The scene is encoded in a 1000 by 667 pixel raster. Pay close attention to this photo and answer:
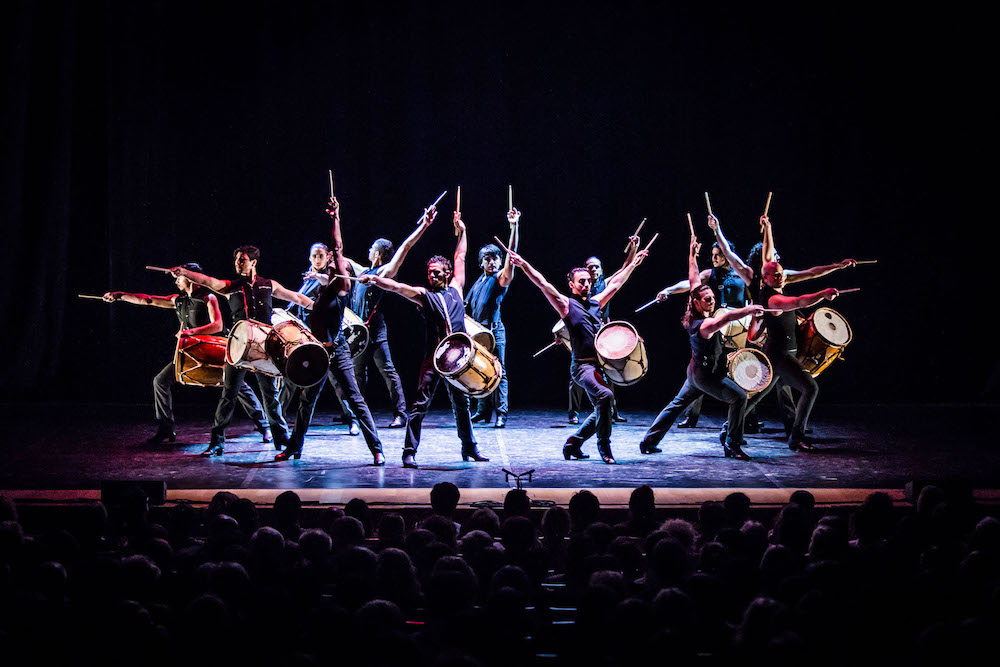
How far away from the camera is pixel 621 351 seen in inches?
273

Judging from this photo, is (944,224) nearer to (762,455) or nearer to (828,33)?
(828,33)

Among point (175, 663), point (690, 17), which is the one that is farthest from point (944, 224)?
point (175, 663)

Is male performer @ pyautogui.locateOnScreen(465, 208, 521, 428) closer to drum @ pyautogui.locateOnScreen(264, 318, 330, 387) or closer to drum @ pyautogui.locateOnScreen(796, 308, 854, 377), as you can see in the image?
drum @ pyautogui.locateOnScreen(264, 318, 330, 387)

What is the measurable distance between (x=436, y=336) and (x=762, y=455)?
2.87 meters

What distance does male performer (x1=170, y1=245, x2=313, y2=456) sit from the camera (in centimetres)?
696

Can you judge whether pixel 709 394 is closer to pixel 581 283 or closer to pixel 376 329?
pixel 581 283

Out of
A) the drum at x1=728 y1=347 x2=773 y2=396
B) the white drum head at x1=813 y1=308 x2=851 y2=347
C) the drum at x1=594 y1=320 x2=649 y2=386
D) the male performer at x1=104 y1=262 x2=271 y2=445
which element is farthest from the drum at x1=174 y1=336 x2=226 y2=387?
the white drum head at x1=813 y1=308 x2=851 y2=347

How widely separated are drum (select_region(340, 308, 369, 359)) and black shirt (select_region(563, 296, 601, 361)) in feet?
6.59

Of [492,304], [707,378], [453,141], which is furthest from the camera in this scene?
[453,141]

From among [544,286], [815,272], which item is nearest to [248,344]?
[544,286]

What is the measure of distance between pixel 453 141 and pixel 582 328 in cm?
349

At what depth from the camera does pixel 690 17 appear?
31.9ft

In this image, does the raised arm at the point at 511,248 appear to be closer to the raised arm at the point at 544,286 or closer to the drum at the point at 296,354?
the raised arm at the point at 544,286

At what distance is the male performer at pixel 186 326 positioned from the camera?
24.4 ft
